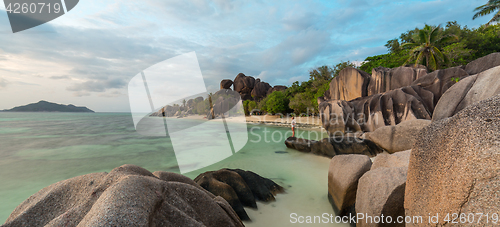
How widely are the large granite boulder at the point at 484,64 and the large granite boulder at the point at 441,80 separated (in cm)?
95

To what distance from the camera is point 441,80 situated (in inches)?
504

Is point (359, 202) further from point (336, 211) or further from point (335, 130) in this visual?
point (335, 130)

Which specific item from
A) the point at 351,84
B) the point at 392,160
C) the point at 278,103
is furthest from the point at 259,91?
the point at 392,160

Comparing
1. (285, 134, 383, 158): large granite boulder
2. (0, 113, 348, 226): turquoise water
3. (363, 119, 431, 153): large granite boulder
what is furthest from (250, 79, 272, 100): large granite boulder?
(363, 119, 431, 153): large granite boulder

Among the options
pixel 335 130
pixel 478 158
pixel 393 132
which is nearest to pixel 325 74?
pixel 335 130

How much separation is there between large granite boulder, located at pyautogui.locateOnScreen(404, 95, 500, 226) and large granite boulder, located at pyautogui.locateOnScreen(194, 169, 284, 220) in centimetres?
315

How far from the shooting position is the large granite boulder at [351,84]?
679 inches

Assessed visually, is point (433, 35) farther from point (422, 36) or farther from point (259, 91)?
point (259, 91)

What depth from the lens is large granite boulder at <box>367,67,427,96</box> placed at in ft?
49.1

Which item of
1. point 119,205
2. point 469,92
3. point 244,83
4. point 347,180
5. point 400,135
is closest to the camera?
point 119,205

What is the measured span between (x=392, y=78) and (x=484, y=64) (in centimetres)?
Result: 480

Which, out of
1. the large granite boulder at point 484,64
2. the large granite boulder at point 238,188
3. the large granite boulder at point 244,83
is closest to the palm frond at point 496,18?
the large granite boulder at point 484,64

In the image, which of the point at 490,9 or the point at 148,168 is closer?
the point at 148,168

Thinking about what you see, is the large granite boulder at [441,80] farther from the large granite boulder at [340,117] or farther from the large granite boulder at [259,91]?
the large granite boulder at [259,91]
